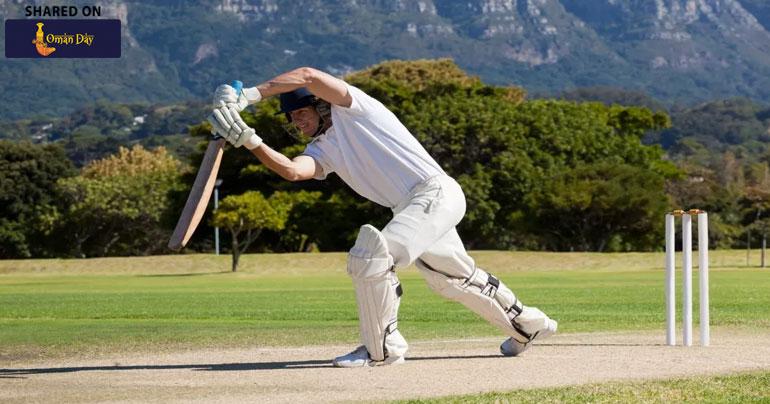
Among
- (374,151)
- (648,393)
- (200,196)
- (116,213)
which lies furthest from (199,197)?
(116,213)

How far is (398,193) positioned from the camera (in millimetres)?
10719

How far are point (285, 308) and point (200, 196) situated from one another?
14659mm

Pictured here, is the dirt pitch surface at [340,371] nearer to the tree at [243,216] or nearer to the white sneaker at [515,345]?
the white sneaker at [515,345]

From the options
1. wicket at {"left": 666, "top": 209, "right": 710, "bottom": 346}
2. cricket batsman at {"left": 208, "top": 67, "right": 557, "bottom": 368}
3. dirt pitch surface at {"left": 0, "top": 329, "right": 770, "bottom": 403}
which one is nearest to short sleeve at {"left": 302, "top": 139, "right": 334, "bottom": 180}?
cricket batsman at {"left": 208, "top": 67, "right": 557, "bottom": 368}

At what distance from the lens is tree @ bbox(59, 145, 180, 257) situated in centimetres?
8631

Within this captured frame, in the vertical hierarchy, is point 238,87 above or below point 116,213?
above

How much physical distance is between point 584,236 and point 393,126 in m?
60.7

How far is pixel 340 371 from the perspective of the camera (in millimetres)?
10156

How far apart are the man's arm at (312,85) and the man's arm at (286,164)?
0.42m

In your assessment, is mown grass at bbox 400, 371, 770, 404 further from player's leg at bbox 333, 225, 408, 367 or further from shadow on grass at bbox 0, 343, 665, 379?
shadow on grass at bbox 0, 343, 665, 379

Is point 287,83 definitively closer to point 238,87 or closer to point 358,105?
point 238,87

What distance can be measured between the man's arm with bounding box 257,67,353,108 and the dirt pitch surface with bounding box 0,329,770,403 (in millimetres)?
1995

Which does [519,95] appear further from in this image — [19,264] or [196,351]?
[196,351]

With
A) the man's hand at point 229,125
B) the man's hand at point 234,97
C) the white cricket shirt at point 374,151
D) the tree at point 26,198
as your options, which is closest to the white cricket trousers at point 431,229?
the white cricket shirt at point 374,151
